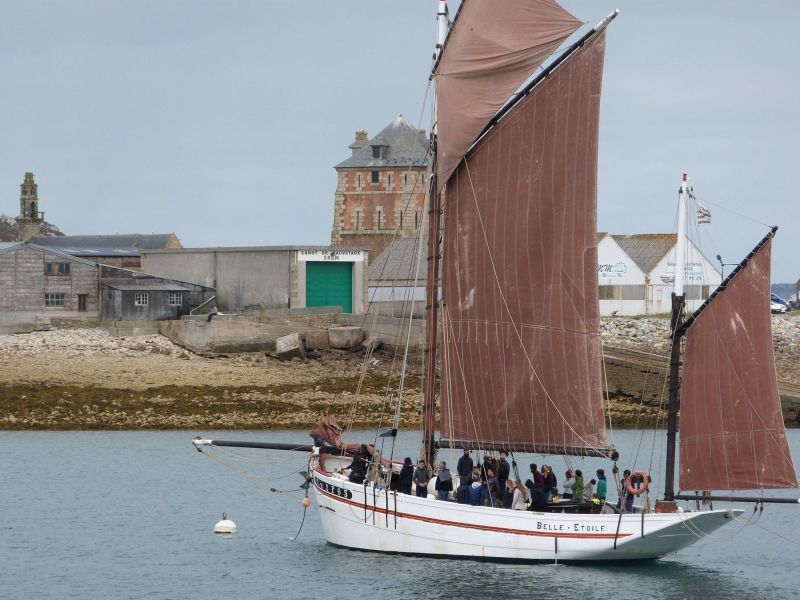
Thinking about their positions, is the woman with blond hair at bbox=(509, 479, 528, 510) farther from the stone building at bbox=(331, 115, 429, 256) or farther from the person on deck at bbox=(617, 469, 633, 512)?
the stone building at bbox=(331, 115, 429, 256)

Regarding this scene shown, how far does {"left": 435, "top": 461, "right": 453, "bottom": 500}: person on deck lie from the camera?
1553 inches

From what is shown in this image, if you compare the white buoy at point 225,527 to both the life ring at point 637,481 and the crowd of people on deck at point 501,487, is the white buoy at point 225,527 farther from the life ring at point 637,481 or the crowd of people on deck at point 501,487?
the life ring at point 637,481

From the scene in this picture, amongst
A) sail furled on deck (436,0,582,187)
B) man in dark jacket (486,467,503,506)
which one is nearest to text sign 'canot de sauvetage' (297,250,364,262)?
sail furled on deck (436,0,582,187)

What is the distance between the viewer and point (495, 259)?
135 feet

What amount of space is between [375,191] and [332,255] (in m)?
36.6

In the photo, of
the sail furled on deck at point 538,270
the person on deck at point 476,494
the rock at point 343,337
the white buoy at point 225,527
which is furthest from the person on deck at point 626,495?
the rock at point 343,337

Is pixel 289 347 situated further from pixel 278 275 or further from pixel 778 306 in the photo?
pixel 778 306

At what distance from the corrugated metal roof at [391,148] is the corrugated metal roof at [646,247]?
2094 centimetres

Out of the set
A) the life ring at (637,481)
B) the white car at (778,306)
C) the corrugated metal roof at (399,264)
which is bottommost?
the life ring at (637,481)

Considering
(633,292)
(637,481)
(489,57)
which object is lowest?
(637,481)

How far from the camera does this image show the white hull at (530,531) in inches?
1511

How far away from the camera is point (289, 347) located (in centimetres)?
8150

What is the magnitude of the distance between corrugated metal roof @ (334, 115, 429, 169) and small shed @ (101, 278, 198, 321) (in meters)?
41.1

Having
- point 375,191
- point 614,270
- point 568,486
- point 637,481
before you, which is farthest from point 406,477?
point 375,191
